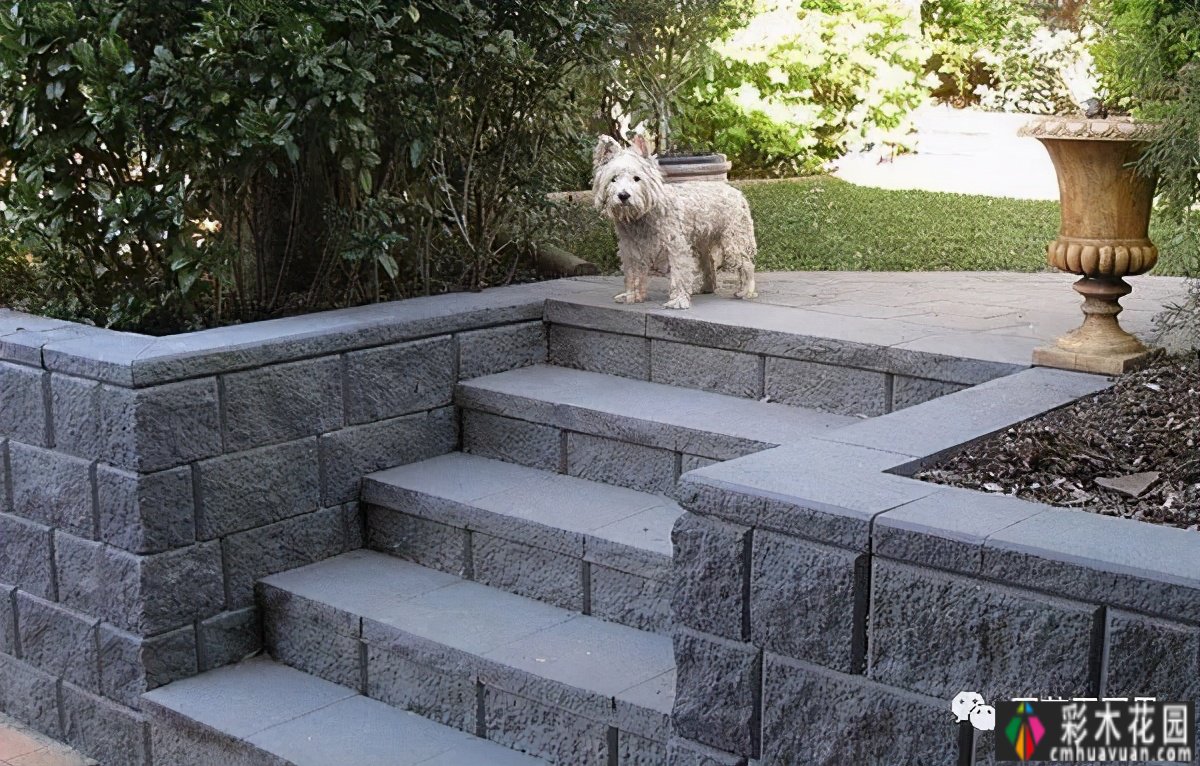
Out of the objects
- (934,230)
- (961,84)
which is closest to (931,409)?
(934,230)

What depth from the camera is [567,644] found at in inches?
159

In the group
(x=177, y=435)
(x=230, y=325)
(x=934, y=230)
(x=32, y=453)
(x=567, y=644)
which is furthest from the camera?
(x=934, y=230)

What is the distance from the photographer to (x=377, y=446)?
4992 mm

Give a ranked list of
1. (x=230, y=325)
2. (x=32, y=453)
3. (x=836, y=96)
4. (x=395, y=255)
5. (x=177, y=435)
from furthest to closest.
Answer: (x=836, y=96), (x=395, y=255), (x=230, y=325), (x=32, y=453), (x=177, y=435)

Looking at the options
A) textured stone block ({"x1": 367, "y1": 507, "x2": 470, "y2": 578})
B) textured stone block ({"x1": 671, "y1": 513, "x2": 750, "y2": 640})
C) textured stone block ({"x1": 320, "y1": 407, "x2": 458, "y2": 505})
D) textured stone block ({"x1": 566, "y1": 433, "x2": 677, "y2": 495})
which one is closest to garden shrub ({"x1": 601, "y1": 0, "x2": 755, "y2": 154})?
textured stone block ({"x1": 320, "y1": 407, "x2": 458, "y2": 505})

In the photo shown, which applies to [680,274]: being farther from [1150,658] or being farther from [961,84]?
[961,84]

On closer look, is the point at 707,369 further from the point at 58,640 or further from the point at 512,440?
the point at 58,640

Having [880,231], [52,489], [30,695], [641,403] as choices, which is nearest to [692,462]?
[641,403]

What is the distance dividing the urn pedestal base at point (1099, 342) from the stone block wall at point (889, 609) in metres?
1.23

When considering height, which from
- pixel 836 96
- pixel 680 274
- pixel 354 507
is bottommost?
pixel 354 507

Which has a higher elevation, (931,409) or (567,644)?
(931,409)

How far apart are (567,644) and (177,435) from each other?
1447 mm

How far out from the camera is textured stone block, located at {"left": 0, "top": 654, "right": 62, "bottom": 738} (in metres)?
4.94

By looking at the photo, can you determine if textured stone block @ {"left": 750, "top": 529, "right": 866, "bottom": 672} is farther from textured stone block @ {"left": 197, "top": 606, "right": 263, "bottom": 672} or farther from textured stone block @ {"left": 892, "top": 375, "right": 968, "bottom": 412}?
textured stone block @ {"left": 197, "top": 606, "right": 263, "bottom": 672}
